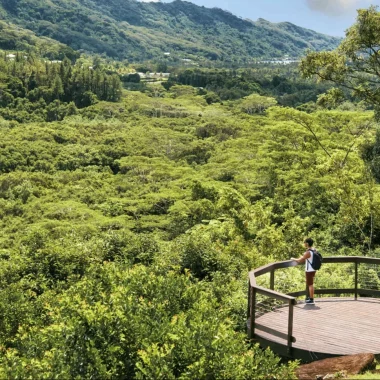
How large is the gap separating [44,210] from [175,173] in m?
11.8

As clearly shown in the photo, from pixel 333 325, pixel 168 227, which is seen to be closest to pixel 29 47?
pixel 168 227

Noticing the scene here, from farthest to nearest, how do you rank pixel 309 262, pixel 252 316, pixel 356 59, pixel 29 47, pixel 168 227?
pixel 29 47, pixel 168 227, pixel 356 59, pixel 309 262, pixel 252 316

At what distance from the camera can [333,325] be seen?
6.92m

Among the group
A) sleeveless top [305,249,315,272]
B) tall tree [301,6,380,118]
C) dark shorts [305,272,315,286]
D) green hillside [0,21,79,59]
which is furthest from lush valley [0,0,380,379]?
green hillside [0,21,79,59]

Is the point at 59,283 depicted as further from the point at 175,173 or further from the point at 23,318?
the point at 175,173

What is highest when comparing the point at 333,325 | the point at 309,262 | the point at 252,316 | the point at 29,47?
the point at 29,47

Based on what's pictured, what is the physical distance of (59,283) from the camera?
10555mm

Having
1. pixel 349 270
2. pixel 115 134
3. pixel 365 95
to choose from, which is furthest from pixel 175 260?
pixel 115 134

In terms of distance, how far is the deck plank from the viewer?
20.6ft

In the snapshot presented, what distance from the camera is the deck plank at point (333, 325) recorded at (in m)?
6.27

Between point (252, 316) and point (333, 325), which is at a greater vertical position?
point (252, 316)

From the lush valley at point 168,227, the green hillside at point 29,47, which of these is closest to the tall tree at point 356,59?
the lush valley at point 168,227

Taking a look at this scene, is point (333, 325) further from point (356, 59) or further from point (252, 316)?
point (356, 59)

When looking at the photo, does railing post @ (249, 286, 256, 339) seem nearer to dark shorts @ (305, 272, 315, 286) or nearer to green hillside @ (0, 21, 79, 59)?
dark shorts @ (305, 272, 315, 286)
